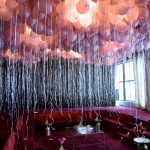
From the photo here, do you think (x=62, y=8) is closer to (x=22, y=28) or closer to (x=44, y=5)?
(x=44, y=5)

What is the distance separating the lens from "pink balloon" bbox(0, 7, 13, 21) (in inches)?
85.2

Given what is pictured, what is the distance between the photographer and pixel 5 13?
2.18 meters

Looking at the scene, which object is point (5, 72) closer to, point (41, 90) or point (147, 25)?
point (41, 90)

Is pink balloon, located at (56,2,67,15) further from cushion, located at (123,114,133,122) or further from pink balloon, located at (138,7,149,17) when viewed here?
cushion, located at (123,114,133,122)

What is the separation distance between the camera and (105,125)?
247 inches

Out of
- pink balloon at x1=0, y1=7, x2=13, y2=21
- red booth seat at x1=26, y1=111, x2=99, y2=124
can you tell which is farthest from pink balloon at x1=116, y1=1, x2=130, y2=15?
red booth seat at x1=26, y1=111, x2=99, y2=124

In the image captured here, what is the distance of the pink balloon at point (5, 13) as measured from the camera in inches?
85.2

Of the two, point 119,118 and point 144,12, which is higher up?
point 144,12

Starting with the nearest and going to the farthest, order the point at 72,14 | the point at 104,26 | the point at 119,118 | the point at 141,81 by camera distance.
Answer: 1. the point at 72,14
2. the point at 104,26
3. the point at 119,118
4. the point at 141,81

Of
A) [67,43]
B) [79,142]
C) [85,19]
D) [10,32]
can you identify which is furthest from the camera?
[79,142]

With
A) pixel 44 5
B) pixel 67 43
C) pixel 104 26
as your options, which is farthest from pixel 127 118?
pixel 44 5

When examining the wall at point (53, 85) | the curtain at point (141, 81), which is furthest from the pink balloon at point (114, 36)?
the curtain at point (141, 81)

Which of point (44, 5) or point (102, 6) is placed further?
point (102, 6)

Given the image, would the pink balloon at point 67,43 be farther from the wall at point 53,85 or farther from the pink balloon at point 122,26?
the wall at point 53,85
